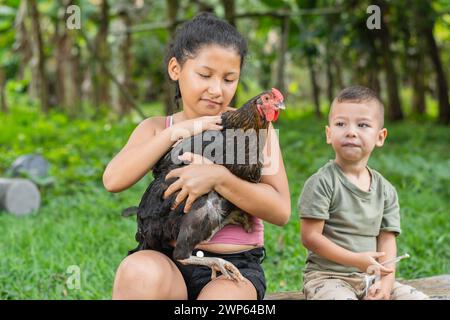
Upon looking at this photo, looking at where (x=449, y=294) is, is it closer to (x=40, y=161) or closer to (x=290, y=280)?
(x=290, y=280)

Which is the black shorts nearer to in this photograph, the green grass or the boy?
the boy

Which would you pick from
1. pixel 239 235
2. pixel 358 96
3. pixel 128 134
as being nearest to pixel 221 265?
pixel 239 235

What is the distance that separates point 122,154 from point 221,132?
374 mm

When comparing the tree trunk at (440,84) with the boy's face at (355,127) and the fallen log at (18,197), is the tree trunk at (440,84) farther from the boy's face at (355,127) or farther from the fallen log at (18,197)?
the boy's face at (355,127)

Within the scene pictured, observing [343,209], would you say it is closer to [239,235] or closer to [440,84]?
[239,235]

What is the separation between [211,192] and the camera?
6.85 ft

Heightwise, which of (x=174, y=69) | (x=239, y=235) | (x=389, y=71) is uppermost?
(x=389, y=71)

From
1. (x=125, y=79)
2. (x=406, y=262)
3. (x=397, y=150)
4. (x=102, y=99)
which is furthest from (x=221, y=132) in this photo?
(x=102, y=99)

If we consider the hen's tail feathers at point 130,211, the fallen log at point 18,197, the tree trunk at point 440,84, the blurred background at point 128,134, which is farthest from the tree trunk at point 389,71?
the hen's tail feathers at point 130,211

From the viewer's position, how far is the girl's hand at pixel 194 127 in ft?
6.87

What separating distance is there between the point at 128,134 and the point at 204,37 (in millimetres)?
6031

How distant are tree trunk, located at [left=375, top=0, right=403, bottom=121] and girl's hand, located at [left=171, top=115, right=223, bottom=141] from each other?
381 inches

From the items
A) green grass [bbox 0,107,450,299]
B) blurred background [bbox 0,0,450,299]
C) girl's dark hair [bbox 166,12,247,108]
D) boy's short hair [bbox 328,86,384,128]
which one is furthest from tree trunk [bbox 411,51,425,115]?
girl's dark hair [bbox 166,12,247,108]
